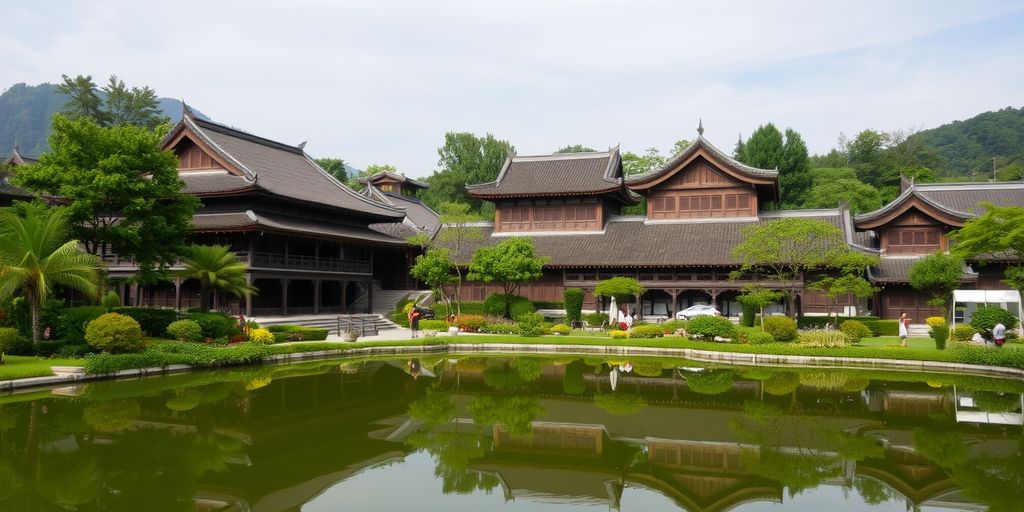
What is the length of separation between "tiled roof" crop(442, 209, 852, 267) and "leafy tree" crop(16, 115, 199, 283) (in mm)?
20019

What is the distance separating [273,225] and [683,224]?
916 inches

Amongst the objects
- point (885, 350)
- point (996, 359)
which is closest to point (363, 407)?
point (885, 350)

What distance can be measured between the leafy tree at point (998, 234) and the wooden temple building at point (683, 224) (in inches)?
370

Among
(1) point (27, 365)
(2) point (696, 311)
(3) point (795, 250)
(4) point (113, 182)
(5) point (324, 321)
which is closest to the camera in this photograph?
(1) point (27, 365)

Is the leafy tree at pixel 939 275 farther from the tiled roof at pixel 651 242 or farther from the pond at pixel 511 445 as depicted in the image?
the pond at pixel 511 445

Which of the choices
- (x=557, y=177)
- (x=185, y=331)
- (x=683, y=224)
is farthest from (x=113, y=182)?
(x=683, y=224)

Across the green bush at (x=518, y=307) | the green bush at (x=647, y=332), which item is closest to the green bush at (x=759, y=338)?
the green bush at (x=647, y=332)

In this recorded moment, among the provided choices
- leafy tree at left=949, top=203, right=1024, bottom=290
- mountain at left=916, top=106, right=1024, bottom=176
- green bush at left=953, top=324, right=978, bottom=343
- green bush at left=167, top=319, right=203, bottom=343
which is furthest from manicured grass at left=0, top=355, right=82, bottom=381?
mountain at left=916, top=106, right=1024, bottom=176

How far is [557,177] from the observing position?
44.8 metres

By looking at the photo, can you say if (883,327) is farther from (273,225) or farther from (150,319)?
(150,319)

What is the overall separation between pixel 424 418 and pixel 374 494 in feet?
16.7

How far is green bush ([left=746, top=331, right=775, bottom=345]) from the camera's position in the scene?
2597 centimetres

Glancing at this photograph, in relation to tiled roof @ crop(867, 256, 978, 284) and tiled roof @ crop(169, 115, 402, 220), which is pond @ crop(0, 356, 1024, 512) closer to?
tiled roof @ crop(867, 256, 978, 284)

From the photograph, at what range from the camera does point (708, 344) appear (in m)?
26.1
